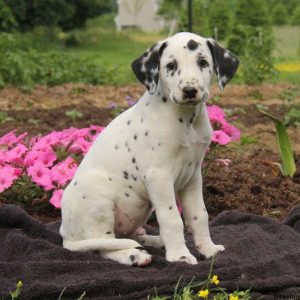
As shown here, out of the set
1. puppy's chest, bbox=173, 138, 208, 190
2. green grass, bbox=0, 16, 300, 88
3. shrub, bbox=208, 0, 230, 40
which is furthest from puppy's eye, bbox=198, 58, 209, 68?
shrub, bbox=208, 0, 230, 40

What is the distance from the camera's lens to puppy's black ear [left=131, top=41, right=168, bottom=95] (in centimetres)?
362

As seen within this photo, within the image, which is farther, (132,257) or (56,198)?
(56,198)

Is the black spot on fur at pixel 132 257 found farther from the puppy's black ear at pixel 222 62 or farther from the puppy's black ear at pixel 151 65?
the puppy's black ear at pixel 222 62

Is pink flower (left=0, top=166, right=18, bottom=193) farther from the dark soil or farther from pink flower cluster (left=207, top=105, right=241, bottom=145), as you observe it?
pink flower cluster (left=207, top=105, right=241, bottom=145)

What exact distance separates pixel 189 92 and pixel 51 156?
1985 mm

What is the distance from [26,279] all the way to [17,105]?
7.50 m

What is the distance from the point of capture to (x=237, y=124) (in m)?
8.32

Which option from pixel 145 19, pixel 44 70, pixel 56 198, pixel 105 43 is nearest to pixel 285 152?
pixel 56 198

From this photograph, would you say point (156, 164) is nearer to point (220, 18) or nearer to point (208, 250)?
point (208, 250)

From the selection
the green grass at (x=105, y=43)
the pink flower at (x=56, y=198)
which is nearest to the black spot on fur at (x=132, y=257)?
the pink flower at (x=56, y=198)

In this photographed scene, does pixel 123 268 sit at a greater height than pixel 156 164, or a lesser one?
lesser

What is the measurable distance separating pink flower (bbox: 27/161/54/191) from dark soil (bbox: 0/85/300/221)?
308 millimetres

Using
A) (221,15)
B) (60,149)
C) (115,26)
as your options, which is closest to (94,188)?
(60,149)

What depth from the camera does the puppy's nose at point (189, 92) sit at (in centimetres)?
340
